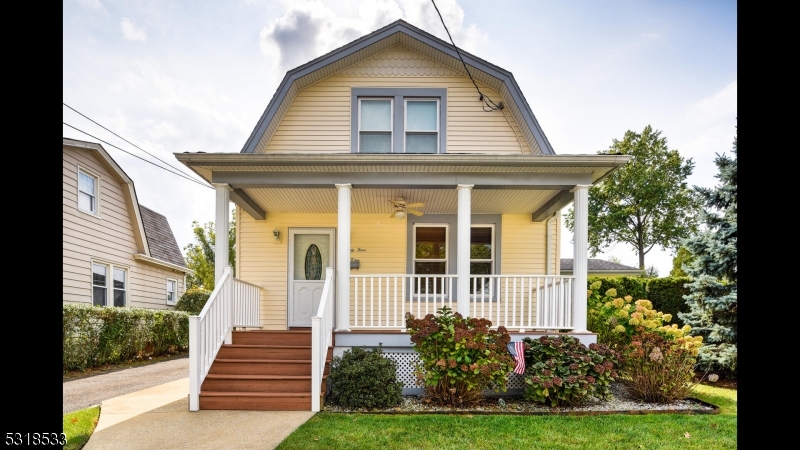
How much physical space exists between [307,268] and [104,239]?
6.95m

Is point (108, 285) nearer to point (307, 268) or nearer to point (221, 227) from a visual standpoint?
point (307, 268)

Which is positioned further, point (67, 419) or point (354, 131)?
point (354, 131)

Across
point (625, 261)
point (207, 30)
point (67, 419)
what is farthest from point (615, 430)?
point (625, 261)

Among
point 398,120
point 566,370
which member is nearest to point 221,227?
point 398,120

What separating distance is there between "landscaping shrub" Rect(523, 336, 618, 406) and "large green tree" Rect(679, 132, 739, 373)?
9.96 feet

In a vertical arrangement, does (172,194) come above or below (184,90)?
below

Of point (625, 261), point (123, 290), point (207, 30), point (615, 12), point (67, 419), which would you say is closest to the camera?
point (615, 12)

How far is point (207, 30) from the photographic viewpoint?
21.0 feet

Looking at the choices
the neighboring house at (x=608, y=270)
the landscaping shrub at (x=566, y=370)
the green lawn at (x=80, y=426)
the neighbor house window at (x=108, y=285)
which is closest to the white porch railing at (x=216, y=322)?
the green lawn at (x=80, y=426)

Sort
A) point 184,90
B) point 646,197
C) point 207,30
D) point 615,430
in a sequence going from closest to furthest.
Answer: point 615,430, point 207,30, point 184,90, point 646,197

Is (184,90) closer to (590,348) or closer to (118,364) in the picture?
(118,364)

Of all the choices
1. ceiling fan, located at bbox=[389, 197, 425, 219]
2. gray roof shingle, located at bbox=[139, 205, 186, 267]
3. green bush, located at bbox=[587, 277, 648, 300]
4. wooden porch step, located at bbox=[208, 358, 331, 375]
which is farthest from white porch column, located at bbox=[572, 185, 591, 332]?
gray roof shingle, located at bbox=[139, 205, 186, 267]
